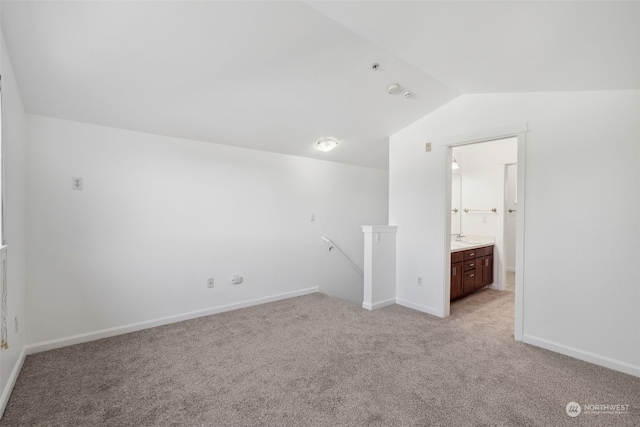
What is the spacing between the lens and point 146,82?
92.6 inches

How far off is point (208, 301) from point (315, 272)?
1.69 meters

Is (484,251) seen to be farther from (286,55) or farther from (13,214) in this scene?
(13,214)

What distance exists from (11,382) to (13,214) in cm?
115

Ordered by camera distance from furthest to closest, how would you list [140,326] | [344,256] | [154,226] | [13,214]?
[344,256]
[154,226]
[140,326]
[13,214]

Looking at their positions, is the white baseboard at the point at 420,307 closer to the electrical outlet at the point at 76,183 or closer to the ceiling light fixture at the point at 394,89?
the ceiling light fixture at the point at 394,89

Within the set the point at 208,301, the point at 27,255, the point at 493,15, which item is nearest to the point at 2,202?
the point at 27,255

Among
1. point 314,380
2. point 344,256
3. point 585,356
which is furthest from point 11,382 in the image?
point 585,356

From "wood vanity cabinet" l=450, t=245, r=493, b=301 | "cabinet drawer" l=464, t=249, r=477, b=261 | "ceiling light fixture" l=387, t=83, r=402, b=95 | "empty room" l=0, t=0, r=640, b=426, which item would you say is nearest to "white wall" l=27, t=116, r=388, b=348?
"empty room" l=0, t=0, r=640, b=426

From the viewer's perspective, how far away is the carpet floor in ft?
5.77

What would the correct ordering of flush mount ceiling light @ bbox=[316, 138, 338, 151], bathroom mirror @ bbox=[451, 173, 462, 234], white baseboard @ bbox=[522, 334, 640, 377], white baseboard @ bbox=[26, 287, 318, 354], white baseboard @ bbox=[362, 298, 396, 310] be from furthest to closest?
bathroom mirror @ bbox=[451, 173, 462, 234]
flush mount ceiling light @ bbox=[316, 138, 338, 151]
white baseboard @ bbox=[362, 298, 396, 310]
white baseboard @ bbox=[26, 287, 318, 354]
white baseboard @ bbox=[522, 334, 640, 377]

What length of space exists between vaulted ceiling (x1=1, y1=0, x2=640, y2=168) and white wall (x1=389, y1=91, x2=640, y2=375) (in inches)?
7.4

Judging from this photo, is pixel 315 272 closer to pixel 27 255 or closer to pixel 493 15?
pixel 27 255

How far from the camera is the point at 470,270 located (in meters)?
4.28

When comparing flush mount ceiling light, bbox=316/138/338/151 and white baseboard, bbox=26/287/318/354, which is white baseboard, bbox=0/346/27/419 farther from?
flush mount ceiling light, bbox=316/138/338/151
